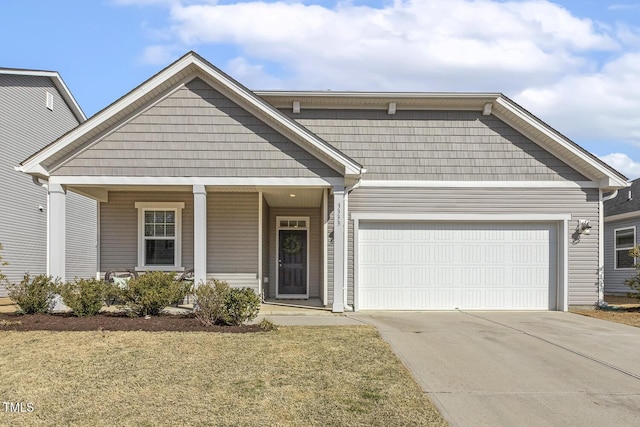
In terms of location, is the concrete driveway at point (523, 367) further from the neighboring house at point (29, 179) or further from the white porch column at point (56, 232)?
the neighboring house at point (29, 179)

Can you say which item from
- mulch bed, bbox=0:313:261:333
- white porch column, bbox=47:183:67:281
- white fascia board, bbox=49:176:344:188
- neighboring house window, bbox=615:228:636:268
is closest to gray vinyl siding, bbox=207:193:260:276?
white fascia board, bbox=49:176:344:188

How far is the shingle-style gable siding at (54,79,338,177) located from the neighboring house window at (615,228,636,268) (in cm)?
1270

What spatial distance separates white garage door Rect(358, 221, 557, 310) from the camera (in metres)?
13.3

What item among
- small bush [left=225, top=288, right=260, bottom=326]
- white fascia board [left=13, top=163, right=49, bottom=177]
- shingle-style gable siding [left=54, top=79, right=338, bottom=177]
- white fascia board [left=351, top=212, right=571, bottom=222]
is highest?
shingle-style gable siding [left=54, top=79, right=338, bottom=177]

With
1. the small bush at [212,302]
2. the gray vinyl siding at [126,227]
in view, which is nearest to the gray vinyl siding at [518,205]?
the small bush at [212,302]

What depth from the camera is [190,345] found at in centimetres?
829

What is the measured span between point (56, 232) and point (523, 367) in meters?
9.45

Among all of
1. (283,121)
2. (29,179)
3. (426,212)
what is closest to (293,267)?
(426,212)

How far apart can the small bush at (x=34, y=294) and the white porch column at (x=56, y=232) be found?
53cm

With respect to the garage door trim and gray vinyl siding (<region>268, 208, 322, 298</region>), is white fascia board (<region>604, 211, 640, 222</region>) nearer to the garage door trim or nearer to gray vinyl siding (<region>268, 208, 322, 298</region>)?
the garage door trim

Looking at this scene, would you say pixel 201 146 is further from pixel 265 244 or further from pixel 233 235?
pixel 265 244

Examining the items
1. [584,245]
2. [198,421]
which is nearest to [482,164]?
[584,245]

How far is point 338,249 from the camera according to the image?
1206 cm

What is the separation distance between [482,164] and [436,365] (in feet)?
24.3
